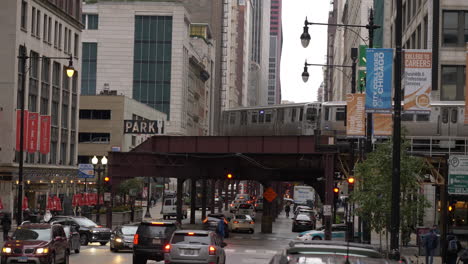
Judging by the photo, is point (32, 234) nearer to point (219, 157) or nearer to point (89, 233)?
point (89, 233)

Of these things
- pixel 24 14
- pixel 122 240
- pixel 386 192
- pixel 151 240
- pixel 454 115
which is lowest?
→ pixel 122 240

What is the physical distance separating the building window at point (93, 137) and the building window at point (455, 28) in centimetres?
6425

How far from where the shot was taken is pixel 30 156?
7694 centimetres

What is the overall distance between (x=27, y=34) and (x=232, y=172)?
2146 centimetres

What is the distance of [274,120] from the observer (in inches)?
2643

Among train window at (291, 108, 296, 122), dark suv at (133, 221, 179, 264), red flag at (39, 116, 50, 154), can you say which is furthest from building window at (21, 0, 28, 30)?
dark suv at (133, 221, 179, 264)

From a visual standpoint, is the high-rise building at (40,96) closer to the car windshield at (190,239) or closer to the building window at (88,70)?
the car windshield at (190,239)

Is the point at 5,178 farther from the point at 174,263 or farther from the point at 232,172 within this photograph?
the point at 174,263

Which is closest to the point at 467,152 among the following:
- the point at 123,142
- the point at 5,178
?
the point at 5,178

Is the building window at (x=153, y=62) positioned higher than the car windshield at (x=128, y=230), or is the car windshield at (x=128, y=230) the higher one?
the building window at (x=153, y=62)

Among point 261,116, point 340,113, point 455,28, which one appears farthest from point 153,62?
point 455,28

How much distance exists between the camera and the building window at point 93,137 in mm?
117625

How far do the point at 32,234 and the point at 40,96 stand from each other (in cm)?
5109

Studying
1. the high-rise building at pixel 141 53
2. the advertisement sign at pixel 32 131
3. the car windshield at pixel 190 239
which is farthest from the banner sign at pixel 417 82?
the high-rise building at pixel 141 53
